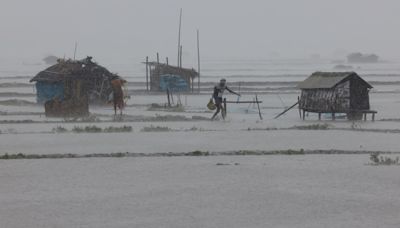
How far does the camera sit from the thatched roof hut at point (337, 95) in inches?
1151

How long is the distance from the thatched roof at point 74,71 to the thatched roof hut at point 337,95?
40.5 ft

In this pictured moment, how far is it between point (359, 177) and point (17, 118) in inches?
727

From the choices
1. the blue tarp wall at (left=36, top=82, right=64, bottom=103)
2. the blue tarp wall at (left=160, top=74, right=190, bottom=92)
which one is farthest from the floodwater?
the blue tarp wall at (left=160, top=74, right=190, bottom=92)

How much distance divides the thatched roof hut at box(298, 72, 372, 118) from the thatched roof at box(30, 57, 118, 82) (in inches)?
487

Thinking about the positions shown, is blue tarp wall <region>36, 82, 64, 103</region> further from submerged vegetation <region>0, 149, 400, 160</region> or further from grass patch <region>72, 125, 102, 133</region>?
submerged vegetation <region>0, 149, 400, 160</region>

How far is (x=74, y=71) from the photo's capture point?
3753 centimetres

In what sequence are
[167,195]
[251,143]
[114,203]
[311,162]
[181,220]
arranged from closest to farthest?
[181,220] < [114,203] < [167,195] < [311,162] < [251,143]

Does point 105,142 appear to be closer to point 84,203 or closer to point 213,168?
point 213,168

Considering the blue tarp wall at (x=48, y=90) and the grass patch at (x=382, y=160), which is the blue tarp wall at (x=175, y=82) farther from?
the grass patch at (x=382, y=160)

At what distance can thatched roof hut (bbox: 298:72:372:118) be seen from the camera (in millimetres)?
29234

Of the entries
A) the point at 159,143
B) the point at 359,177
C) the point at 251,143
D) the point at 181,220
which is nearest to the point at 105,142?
the point at 159,143

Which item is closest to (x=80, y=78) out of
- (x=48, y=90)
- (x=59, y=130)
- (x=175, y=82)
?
(x=48, y=90)

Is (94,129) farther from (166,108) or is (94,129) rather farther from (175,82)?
(175,82)

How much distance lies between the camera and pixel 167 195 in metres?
11.1
